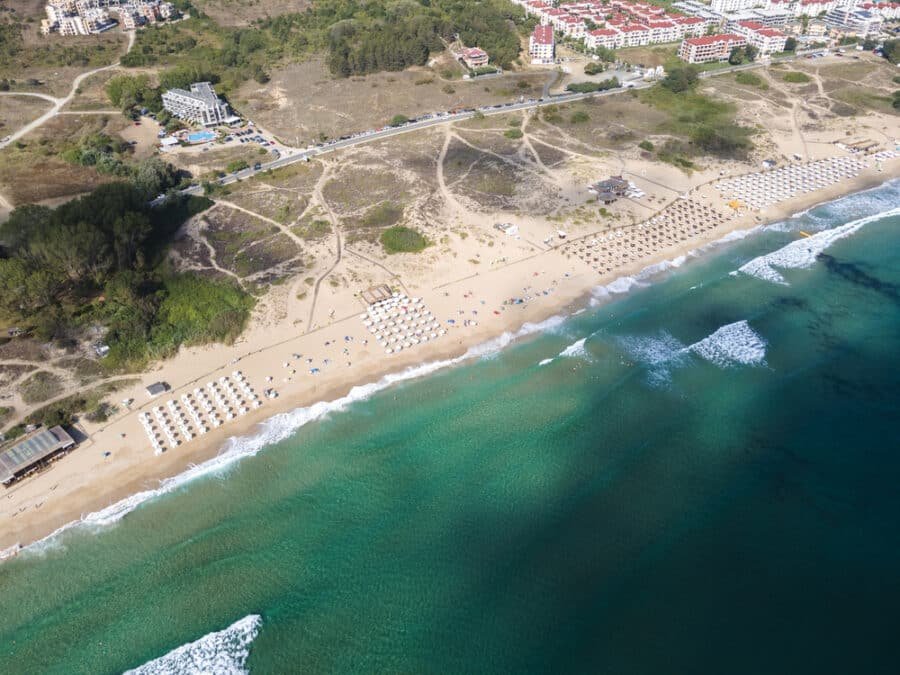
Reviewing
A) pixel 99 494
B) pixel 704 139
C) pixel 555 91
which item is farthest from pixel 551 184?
pixel 99 494

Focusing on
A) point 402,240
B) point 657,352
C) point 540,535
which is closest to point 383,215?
point 402,240

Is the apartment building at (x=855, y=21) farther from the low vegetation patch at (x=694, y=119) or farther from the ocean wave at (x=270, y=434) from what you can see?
the ocean wave at (x=270, y=434)

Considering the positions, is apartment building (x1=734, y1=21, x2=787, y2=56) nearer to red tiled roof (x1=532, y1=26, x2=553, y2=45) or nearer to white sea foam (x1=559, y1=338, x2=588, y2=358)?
red tiled roof (x1=532, y1=26, x2=553, y2=45)

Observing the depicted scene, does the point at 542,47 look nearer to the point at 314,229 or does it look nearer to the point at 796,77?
the point at 796,77

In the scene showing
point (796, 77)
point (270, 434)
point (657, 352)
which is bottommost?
Result: point (270, 434)

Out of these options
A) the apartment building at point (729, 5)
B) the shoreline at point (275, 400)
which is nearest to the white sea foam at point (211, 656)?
the shoreline at point (275, 400)

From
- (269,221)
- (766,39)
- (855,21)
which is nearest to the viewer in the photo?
(269,221)

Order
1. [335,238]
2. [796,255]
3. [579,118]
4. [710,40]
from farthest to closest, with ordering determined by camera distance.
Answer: [710,40], [579,118], [335,238], [796,255]
